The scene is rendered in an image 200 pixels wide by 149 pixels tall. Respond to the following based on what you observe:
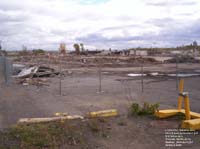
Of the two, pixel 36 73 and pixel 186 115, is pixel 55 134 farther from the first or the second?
pixel 36 73

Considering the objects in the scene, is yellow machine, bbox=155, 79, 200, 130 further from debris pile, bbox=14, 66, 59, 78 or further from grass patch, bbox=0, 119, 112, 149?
debris pile, bbox=14, 66, 59, 78

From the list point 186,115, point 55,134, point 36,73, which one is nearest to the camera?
point 55,134

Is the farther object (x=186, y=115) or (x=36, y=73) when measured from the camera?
(x=36, y=73)

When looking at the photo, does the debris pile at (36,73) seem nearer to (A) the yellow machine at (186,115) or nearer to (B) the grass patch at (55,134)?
(A) the yellow machine at (186,115)

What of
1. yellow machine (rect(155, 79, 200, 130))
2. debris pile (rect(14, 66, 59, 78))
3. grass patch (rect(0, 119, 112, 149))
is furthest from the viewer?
debris pile (rect(14, 66, 59, 78))

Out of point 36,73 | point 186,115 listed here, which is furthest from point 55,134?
point 36,73

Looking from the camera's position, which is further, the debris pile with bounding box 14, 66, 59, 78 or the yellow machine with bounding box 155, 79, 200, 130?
the debris pile with bounding box 14, 66, 59, 78

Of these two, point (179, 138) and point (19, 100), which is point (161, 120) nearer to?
point (179, 138)

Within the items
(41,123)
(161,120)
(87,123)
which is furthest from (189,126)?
(41,123)

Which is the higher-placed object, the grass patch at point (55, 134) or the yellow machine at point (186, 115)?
the yellow machine at point (186, 115)

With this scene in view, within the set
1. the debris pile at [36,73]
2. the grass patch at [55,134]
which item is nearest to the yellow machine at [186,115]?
the grass patch at [55,134]

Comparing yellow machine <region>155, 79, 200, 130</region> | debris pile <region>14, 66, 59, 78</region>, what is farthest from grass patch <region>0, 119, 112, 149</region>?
debris pile <region>14, 66, 59, 78</region>

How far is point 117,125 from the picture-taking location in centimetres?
1009

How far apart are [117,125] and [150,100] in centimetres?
624
